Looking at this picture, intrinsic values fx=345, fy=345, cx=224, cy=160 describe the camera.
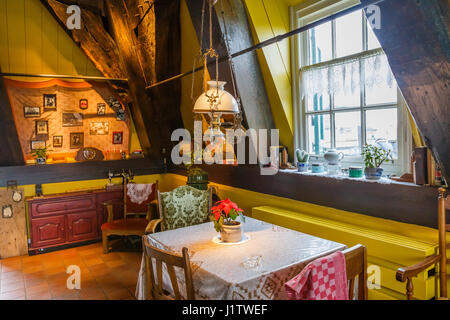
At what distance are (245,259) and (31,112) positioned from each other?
15.5ft

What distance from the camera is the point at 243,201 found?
484 centimetres

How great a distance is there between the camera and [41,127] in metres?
5.58

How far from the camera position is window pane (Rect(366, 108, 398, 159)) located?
10.8 ft

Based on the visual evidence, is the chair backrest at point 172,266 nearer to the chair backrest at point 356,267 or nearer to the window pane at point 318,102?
the chair backrest at point 356,267

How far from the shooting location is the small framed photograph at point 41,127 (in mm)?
5554

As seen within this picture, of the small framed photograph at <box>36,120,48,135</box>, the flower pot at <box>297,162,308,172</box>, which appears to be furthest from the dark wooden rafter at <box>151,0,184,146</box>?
the flower pot at <box>297,162,308,172</box>

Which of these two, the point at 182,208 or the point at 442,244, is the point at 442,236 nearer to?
the point at 442,244

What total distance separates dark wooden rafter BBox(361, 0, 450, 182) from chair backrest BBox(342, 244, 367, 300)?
1107mm

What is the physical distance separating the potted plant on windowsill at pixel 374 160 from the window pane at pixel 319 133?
2.47ft

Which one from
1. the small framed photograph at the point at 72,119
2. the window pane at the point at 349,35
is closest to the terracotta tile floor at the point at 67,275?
the small framed photograph at the point at 72,119

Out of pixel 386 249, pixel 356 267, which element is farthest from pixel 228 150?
pixel 356 267

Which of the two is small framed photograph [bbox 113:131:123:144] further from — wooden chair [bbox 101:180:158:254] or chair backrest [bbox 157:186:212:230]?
chair backrest [bbox 157:186:212:230]

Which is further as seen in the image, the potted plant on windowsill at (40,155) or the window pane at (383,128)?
the potted plant on windowsill at (40,155)
